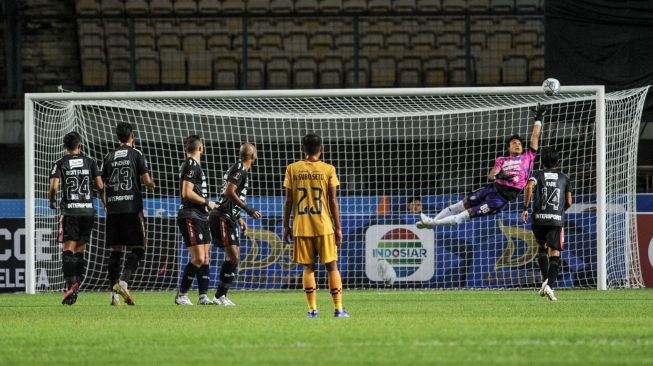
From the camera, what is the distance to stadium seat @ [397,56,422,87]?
24859 mm

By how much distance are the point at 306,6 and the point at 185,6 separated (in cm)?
268

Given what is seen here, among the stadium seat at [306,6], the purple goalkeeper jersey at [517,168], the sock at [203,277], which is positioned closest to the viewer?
the sock at [203,277]

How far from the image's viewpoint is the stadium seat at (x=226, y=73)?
24953mm

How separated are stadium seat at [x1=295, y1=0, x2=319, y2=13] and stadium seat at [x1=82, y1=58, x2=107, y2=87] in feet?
14.0

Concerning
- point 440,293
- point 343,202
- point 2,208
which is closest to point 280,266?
point 343,202

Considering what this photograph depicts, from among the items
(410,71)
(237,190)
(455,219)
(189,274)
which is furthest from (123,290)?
(410,71)

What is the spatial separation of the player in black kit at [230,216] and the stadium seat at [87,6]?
44.6ft

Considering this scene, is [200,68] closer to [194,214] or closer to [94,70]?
[94,70]

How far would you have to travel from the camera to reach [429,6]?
24953 mm

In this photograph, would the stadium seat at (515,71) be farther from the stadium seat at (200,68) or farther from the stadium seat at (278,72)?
the stadium seat at (200,68)

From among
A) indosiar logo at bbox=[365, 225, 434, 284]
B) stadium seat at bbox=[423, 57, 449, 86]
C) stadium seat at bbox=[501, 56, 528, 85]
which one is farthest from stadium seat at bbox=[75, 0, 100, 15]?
indosiar logo at bbox=[365, 225, 434, 284]

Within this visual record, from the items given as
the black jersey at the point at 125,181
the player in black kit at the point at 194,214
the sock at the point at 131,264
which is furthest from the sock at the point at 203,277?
the black jersey at the point at 125,181

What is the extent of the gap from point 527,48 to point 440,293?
32.2 ft

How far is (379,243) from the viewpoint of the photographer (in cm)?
1834
